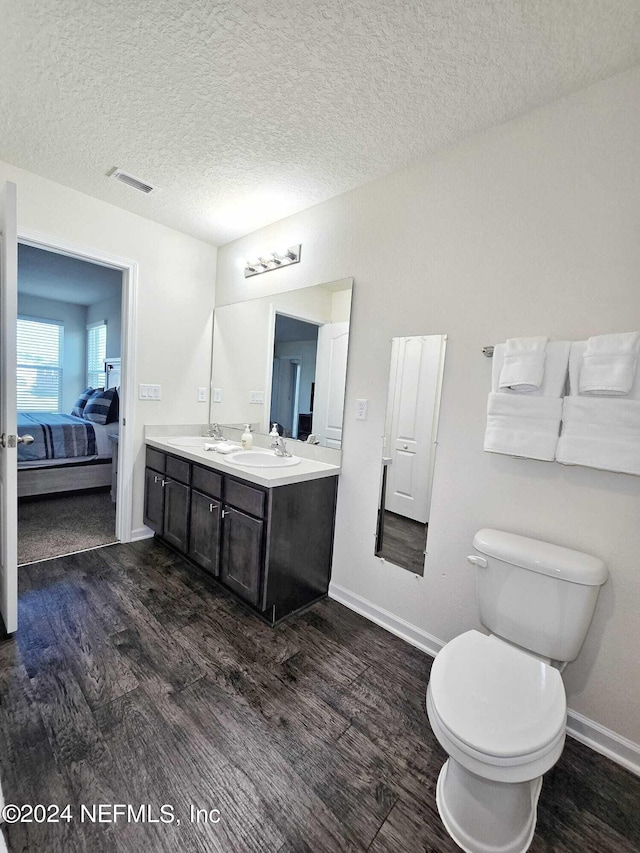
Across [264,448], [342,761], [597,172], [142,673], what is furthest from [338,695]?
[597,172]

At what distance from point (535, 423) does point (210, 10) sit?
182 cm

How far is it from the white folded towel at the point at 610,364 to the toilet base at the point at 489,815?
125 centimetres

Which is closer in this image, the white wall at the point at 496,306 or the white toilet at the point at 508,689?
the white toilet at the point at 508,689

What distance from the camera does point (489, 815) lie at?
3.52 feet

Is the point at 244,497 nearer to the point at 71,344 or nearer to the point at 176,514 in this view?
→ the point at 176,514

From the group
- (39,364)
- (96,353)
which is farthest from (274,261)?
(39,364)

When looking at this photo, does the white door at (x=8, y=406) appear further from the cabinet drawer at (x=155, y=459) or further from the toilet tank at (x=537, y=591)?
the toilet tank at (x=537, y=591)

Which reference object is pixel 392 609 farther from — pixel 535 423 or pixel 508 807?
pixel 535 423

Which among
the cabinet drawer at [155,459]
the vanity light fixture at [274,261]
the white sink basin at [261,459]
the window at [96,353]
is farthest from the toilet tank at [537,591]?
the window at [96,353]

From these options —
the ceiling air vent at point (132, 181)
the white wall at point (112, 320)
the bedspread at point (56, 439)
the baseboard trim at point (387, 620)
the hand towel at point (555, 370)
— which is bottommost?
the baseboard trim at point (387, 620)

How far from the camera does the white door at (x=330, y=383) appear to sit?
224cm

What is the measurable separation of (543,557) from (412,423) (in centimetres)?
82

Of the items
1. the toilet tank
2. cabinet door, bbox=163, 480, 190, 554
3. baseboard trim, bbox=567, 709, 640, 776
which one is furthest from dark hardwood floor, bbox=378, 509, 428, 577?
cabinet door, bbox=163, 480, 190, 554

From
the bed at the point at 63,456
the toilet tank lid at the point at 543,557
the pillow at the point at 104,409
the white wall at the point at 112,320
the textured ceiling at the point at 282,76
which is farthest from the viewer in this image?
the white wall at the point at 112,320
